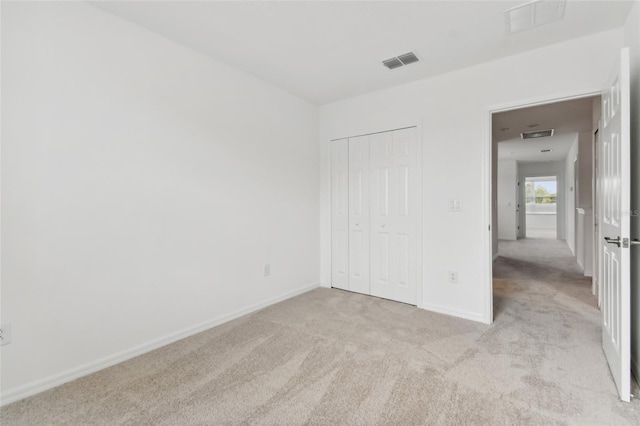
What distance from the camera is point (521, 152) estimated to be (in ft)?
25.9

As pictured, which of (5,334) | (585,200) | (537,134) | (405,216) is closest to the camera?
(5,334)

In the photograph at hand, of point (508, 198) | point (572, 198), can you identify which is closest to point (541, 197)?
point (508, 198)

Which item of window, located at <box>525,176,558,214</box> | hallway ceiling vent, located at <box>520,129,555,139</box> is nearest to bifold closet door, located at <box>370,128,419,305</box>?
hallway ceiling vent, located at <box>520,129,555,139</box>

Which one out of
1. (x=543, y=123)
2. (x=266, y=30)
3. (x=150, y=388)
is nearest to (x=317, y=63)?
(x=266, y=30)

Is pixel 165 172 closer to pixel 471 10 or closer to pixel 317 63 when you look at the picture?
pixel 317 63

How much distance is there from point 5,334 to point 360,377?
215 centimetres

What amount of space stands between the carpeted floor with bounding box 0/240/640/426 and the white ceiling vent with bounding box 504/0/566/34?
2.49 metres

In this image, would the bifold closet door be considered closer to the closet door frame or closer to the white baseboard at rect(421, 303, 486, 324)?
the closet door frame

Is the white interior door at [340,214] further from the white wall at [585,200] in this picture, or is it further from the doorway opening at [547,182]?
the white wall at [585,200]

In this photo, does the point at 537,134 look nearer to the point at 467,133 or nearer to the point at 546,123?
the point at 546,123

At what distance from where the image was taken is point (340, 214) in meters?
4.04

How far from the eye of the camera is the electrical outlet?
1743mm

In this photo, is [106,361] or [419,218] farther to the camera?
[419,218]

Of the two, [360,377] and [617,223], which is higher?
[617,223]
